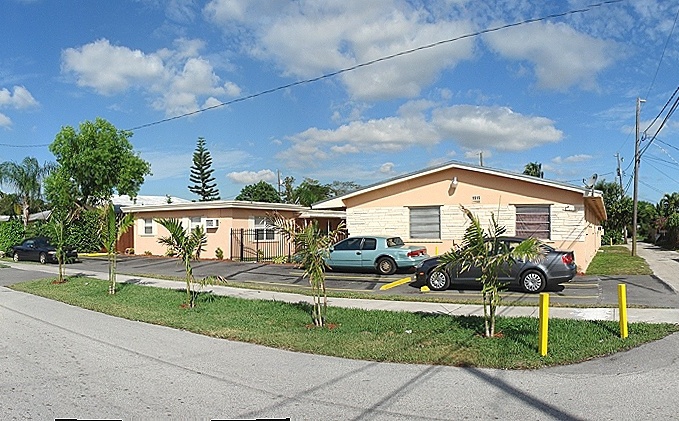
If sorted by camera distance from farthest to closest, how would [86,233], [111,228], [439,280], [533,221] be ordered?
[86,233], [533,221], [111,228], [439,280]

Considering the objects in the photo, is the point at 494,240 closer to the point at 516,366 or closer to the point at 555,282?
Answer: the point at 516,366

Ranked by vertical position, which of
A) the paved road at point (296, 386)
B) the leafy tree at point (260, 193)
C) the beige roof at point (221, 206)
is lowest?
the paved road at point (296, 386)

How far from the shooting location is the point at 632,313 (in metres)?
11.0

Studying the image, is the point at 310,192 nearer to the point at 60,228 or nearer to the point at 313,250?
the point at 60,228

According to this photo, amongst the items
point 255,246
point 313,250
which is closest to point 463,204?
point 313,250

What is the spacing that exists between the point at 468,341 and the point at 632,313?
4535mm

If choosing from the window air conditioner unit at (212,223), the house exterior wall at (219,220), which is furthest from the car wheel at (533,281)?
the window air conditioner unit at (212,223)

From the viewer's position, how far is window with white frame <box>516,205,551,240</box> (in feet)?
64.2

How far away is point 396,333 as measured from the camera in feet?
30.6

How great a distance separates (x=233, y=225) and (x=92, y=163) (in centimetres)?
1389

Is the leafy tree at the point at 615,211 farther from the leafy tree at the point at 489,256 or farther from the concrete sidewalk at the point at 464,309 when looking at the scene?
the leafy tree at the point at 489,256

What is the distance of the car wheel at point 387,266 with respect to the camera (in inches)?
761

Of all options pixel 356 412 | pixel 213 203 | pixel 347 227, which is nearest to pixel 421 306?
pixel 356 412

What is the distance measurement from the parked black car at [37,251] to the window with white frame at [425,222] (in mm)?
16994
